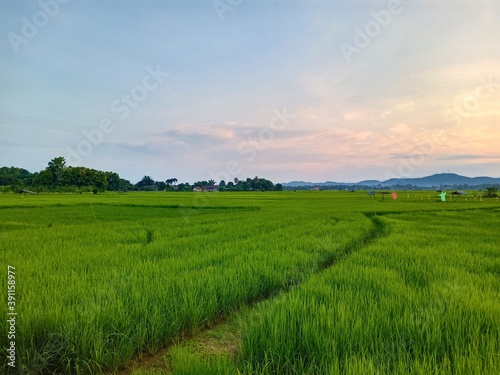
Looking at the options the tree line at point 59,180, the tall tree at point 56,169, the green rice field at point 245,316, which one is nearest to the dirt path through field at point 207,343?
the green rice field at point 245,316

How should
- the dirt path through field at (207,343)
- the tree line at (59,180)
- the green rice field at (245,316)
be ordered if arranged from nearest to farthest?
the green rice field at (245,316) < the dirt path through field at (207,343) < the tree line at (59,180)

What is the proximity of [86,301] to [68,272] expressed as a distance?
1.69 m

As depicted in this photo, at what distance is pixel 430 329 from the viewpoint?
2711 millimetres

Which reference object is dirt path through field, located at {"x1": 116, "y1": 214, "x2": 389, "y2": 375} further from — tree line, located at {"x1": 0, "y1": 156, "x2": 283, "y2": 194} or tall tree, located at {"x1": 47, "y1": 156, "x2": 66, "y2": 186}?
tall tree, located at {"x1": 47, "y1": 156, "x2": 66, "y2": 186}

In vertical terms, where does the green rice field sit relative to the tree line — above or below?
below

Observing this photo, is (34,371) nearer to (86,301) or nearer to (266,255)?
(86,301)

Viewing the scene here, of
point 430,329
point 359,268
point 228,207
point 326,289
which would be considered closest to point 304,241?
point 359,268

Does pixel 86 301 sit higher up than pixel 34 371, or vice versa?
pixel 86 301

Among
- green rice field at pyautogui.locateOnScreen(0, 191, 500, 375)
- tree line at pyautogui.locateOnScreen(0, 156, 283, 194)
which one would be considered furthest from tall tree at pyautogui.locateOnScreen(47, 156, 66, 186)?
green rice field at pyautogui.locateOnScreen(0, 191, 500, 375)

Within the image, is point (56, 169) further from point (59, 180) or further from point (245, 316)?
point (245, 316)

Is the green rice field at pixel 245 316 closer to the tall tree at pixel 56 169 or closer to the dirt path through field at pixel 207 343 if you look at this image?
the dirt path through field at pixel 207 343

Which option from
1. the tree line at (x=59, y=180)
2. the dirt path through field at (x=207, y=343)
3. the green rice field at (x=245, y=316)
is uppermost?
the tree line at (x=59, y=180)

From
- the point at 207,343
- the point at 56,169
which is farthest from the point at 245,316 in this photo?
the point at 56,169

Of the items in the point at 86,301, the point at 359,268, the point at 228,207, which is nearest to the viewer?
the point at 86,301
